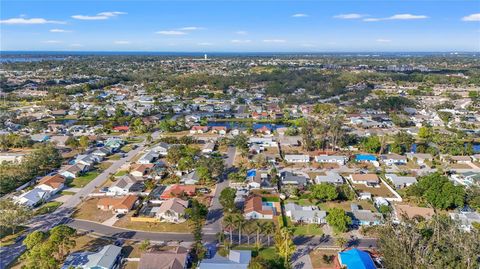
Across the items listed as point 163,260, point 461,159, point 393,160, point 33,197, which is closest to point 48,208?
point 33,197

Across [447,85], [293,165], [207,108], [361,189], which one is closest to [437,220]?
[361,189]

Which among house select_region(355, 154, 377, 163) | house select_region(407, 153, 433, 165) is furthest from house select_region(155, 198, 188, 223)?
house select_region(407, 153, 433, 165)

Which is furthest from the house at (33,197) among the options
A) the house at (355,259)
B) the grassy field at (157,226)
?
the house at (355,259)

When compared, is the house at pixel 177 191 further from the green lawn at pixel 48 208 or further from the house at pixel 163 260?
the house at pixel 163 260

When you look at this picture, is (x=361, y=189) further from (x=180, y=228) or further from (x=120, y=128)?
(x=120, y=128)

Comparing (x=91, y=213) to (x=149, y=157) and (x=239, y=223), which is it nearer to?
(x=149, y=157)

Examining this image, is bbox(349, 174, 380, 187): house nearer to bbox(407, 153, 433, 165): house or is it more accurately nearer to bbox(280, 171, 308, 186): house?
bbox(280, 171, 308, 186): house
